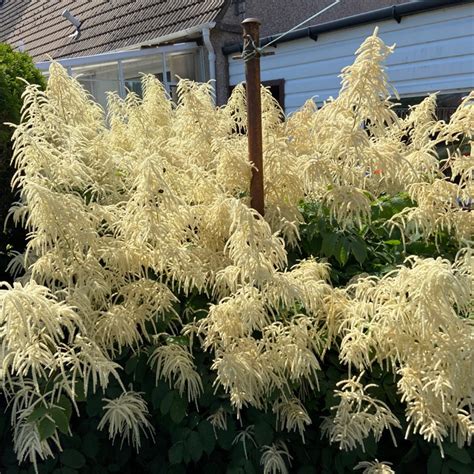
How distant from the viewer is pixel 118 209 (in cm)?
193

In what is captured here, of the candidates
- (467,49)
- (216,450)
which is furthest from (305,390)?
(467,49)

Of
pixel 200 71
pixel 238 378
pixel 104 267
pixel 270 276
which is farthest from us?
pixel 200 71

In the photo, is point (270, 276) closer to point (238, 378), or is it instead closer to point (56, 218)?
point (238, 378)

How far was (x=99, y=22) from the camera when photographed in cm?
911

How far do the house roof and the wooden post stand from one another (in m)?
5.08

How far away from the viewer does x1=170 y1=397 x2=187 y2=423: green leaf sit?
1564mm

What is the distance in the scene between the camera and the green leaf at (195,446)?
155 cm

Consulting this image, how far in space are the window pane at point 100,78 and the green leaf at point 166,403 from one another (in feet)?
A: 19.1

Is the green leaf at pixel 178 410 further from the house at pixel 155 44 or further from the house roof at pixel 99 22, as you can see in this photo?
the house roof at pixel 99 22

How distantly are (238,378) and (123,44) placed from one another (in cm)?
733

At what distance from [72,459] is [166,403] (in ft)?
1.05

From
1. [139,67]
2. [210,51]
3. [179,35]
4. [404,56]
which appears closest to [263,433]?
[404,56]

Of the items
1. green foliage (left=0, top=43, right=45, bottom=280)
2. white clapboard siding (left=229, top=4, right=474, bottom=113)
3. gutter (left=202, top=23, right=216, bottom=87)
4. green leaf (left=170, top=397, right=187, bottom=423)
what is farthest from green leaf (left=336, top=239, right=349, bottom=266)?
gutter (left=202, top=23, right=216, bottom=87)

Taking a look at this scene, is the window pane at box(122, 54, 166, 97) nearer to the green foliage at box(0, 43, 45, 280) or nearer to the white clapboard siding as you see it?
the white clapboard siding
